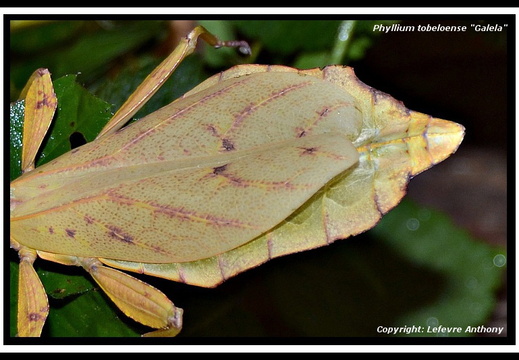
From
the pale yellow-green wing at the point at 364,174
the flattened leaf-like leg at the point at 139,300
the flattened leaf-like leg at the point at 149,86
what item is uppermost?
the flattened leaf-like leg at the point at 149,86

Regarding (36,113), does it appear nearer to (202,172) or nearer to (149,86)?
(149,86)

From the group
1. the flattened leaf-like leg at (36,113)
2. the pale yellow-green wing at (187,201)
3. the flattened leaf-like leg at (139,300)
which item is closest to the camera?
the pale yellow-green wing at (187,201)

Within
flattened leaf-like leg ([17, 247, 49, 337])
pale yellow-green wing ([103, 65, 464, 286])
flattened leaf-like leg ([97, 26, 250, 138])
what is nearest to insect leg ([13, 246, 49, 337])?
flattened leaf-like leg ([17, 247, 49, 337])

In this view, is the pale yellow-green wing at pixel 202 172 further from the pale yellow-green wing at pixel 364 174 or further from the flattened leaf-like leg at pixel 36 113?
the flattened leaf-like leg at pixel 36 113

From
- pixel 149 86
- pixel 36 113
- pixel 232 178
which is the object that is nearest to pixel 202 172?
pixel 232 178

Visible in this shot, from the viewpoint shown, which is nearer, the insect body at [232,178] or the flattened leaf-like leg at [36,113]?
the insect body at [232,178]

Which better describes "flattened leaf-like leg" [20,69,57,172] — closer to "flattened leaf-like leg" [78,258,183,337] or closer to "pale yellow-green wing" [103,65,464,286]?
"flattened leaf-like leg" [78,258,183,337]

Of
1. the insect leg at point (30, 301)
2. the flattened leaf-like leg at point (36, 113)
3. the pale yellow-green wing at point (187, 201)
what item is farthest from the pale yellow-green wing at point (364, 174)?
the flattened leaf-like leg at point (36, 113)
